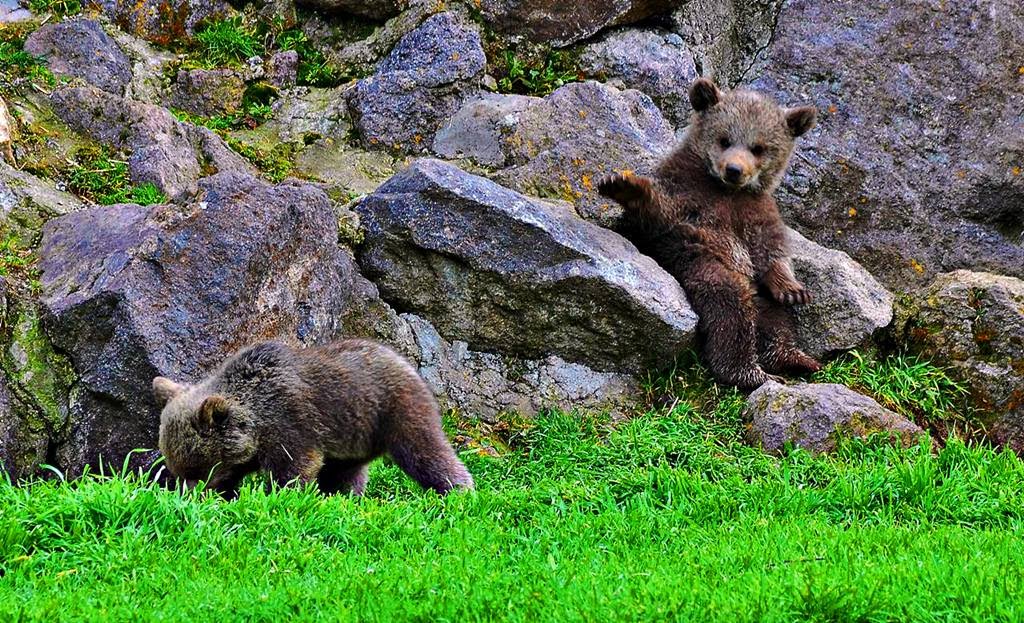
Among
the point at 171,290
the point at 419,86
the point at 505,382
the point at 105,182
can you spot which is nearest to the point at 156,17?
the point at 419,86

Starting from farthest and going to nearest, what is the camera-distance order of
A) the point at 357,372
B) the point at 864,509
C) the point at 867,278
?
the point at 867,278, the point at 357,372, the point at 864,509

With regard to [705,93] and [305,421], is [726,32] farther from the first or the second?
[305,421]

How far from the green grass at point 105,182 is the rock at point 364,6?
311 cm

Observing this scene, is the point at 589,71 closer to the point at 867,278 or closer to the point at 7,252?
the point at 867,278

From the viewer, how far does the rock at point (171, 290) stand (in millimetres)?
Answer: 7109

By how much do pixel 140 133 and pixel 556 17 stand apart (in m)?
4.41

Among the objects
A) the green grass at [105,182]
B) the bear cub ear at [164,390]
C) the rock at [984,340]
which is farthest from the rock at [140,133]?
the rock at [984,340]

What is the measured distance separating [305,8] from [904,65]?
6.15 meters

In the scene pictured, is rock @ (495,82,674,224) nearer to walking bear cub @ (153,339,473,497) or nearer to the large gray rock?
the large gray rock

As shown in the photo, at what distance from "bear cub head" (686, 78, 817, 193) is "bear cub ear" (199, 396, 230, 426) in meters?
5.05

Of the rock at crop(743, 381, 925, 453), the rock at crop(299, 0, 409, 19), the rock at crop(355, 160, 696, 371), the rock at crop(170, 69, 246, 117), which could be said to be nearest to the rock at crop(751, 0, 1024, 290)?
the rock at crop(355, 160, 696, 371)

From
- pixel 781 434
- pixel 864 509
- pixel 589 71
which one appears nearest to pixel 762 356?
pixel 781 434

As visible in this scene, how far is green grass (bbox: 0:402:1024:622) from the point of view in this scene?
4312 mm

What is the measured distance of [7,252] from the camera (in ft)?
25.3
